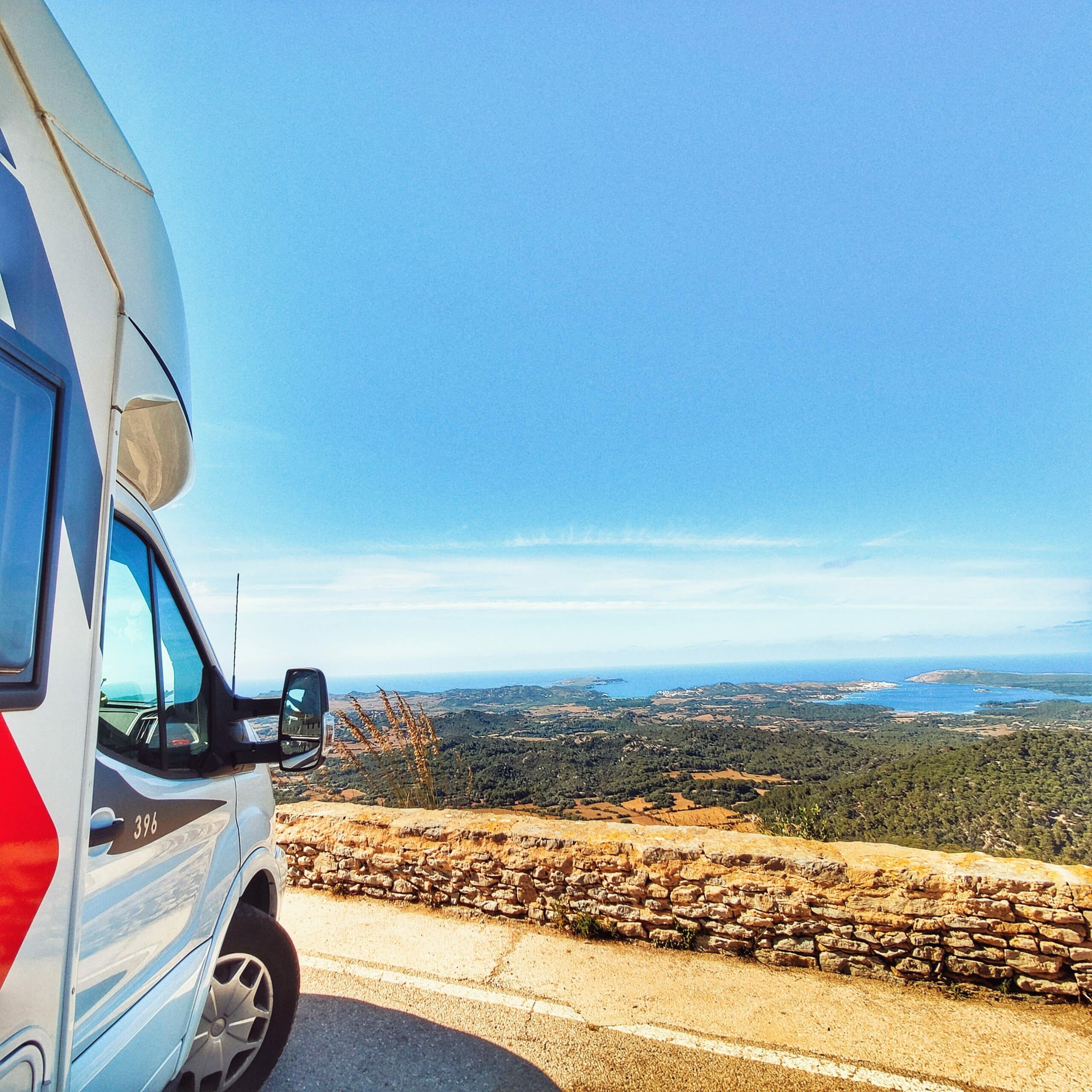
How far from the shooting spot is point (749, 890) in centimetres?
405

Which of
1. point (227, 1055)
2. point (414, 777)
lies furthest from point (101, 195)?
point (414, 777)

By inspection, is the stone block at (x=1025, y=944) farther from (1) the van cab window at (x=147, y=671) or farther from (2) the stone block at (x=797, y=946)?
(1) the van cab window at (x=147, y=671)

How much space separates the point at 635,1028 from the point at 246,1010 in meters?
2.14

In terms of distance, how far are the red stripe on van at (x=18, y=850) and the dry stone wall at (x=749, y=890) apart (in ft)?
13.4

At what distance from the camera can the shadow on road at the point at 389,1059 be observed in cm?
288

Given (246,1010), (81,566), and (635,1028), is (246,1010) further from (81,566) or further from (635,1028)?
(81,566)

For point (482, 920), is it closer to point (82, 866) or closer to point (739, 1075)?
point (739, 1075)

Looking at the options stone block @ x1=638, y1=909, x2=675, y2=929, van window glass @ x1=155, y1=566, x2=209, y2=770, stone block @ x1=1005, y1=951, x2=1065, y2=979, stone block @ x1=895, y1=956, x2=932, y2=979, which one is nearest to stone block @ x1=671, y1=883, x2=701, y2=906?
stone block @ x1=638, y1=909, x2=675, y2=929

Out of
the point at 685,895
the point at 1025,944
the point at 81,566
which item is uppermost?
the point at 81,566

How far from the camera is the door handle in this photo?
1.39 meters

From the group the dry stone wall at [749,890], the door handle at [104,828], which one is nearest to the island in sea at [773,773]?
the dry stone wall at [749,890]

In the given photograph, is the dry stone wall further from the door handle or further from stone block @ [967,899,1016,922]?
the door handle

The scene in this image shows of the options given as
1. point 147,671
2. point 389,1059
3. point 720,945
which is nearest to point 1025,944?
point 720,945

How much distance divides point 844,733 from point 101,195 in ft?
82.0
